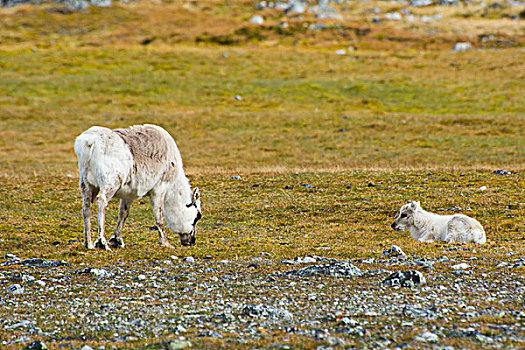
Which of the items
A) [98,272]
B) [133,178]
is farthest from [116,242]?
[98,272]

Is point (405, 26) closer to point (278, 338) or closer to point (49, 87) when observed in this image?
point (49, 87)

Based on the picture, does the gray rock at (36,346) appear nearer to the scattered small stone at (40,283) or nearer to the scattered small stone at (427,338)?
the scattered small stone at (40,283)

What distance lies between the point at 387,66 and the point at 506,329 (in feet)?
250

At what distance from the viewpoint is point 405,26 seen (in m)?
117

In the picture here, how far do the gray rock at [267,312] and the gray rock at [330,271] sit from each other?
103 inches

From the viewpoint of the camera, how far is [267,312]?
8867 mm

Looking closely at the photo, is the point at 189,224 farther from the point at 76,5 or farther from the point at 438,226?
the point at 76,5

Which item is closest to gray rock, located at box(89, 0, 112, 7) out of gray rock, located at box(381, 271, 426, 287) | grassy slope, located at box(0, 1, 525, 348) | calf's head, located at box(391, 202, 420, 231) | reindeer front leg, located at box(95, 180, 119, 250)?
grassy slope, located at box(0, 1, 525, 348)

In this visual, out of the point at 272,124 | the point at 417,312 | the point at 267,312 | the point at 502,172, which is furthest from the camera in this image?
the point at 272,124

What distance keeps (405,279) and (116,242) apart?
8.23 m

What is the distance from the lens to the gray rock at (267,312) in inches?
340

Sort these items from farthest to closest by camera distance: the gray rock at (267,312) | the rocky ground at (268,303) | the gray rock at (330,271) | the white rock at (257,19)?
1. the white rock at (257,19)
2. the gray rock at (330,271)
3. the gray rock at (267,312)
4. the rocky ground at (268,303)

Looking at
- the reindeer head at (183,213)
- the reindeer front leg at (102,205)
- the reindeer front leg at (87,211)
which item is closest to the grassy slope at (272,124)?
the reindeer front leg at (87,211)

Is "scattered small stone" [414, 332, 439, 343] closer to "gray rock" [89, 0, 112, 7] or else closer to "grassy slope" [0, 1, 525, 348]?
"grassy slope" [0, 1, 525, 348]
